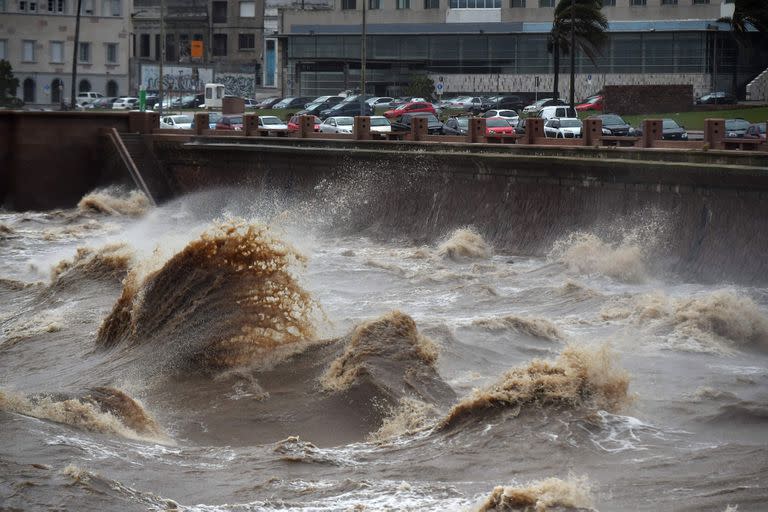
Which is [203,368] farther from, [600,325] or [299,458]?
[600,325]

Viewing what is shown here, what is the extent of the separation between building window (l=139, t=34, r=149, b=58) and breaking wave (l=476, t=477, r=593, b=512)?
98699 millimetres

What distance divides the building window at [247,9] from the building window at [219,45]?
2447 mm

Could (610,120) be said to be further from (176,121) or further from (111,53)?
(111,53)

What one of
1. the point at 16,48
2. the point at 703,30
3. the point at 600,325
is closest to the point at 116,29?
the point at 16,48

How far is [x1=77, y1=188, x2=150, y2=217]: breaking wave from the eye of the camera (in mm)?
A: 35812

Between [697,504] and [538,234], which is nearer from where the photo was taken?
[697,504]

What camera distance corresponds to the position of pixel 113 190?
37344mm

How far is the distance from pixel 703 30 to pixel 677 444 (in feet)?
218

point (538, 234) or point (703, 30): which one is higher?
point (703, 30)

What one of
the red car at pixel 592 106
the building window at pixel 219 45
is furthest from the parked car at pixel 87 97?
the red car at pixel 592 106

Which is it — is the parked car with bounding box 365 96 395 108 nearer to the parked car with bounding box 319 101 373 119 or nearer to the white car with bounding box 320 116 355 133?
the parked car with bounding box 319 101 373 119

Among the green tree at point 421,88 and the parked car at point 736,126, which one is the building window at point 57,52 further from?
the parked car at point 736,126

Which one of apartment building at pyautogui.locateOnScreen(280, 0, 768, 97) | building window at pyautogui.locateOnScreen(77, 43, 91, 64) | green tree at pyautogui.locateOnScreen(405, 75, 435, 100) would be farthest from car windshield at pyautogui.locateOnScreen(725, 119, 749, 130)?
building window at pyautogui.locateOnScreen(77, 43, 91, 64)

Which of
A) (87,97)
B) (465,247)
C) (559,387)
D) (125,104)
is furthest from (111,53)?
(559,387)
